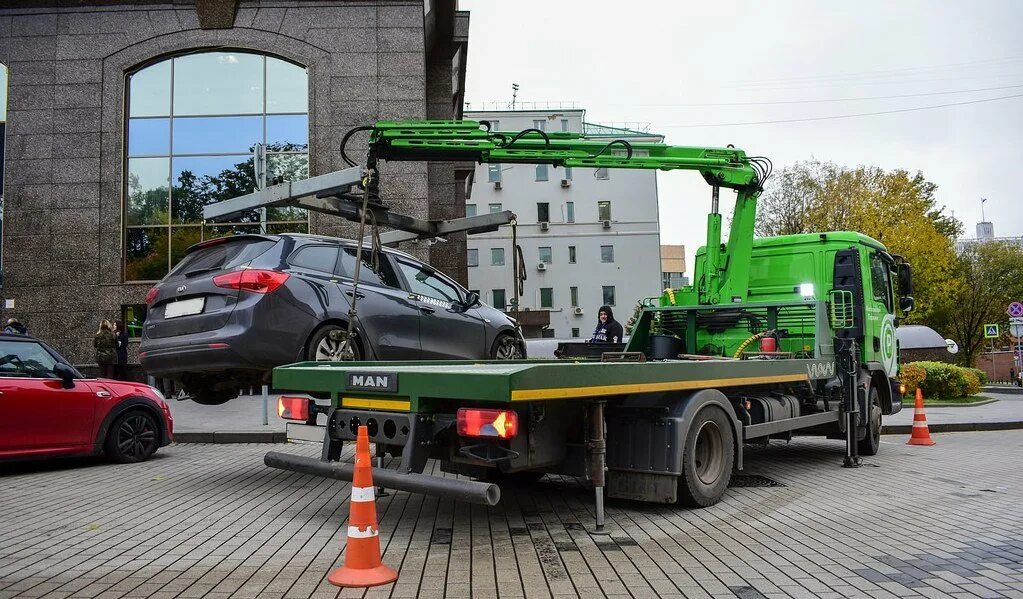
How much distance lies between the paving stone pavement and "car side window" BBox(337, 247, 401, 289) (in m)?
1.94

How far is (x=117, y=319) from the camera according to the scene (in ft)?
62.0

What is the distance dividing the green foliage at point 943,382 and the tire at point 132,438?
1723cm

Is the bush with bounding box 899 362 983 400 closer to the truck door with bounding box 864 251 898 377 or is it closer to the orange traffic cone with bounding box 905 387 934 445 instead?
the orange traffic cone with bounding box 905 387 934 445

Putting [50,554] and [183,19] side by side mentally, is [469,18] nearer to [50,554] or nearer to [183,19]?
[183,19]

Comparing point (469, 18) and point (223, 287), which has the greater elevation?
point (469, 18)

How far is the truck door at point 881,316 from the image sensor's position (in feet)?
29.9

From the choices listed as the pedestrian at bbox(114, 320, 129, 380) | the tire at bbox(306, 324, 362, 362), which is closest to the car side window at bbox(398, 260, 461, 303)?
the tire at bbox(306, 324, 362, 362)

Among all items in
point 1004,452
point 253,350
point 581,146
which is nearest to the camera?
point 253,350

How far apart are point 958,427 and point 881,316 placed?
558 centimetres

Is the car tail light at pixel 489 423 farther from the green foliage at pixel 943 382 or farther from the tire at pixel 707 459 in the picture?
the green foliage at pixel 943 382

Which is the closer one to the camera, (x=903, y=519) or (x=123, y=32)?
(x=903, y=519)

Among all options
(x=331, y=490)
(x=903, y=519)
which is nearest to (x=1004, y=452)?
(x=903, y=519)

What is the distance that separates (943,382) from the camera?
19.7 metres

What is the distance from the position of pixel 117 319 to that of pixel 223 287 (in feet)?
46.4
